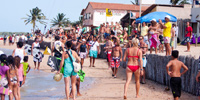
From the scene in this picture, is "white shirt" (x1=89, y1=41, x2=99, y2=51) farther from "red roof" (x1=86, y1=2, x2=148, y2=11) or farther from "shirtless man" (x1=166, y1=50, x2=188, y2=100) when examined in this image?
"red roof" (x1=86, y1=2, x2=148, y2=11)

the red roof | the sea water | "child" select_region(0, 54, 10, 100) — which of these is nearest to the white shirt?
the sea water

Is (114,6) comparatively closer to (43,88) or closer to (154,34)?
(154,34)

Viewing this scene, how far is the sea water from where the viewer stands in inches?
394

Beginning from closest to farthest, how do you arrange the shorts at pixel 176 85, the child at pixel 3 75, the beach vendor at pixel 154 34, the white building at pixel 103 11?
1. the child at pixel 3 75
2. the shorts at pixel 176 85
3. the beach vendor at pixel 154 34
4. the white building at pixel 103 11

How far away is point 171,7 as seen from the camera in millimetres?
31625

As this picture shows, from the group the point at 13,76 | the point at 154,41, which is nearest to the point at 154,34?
the point at 154,41

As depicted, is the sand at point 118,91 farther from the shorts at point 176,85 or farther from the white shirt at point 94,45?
the white shirt at point 94,45

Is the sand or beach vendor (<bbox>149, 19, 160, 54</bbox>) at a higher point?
beach vendor (<bbox>149, 19, 160, 54</bbox>)

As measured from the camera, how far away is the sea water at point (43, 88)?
32.9 feet

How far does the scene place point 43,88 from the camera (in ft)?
38.4

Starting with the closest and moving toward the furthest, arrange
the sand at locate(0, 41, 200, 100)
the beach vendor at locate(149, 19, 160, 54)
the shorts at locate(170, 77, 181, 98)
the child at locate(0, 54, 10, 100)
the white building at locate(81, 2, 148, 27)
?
the child at locate(0, 54, 10, 100)
the shorts at locate(170, 77, 181, 98)
the sand at locate(0, 41, 200, 100)
the beach vendor at locate(149, 19, 160, 54)
the white building at locate(81, 2, 148, 27)

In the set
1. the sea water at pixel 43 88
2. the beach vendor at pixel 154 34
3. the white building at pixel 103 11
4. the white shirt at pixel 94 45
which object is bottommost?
the sea water at pixel 43 88

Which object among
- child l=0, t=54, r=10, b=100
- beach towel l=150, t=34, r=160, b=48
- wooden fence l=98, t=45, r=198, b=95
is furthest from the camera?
beach towel l=150, t=34, r=160, b=48

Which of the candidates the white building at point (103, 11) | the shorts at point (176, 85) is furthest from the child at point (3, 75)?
the white building at point (103, 11)
